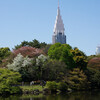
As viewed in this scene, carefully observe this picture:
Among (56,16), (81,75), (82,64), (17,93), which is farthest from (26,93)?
(56,16)

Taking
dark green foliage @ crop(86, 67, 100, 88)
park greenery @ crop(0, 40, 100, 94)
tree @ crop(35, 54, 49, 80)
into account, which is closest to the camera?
park greenery @ crop(0, 40, 100, 94)

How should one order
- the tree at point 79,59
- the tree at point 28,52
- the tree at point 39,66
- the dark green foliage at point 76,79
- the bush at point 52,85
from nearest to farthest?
the bush at point 52,85 < the dark green foliage at point 76,79 < the tree at point 39,66 < the tree at point 79,59 < the tree at point 28,52

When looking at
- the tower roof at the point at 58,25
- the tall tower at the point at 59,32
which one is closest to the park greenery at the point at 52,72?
the tower roof at the point at 58,25

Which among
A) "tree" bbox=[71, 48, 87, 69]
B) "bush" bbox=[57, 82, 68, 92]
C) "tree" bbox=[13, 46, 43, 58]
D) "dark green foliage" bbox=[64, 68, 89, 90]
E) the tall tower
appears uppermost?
the tall tower

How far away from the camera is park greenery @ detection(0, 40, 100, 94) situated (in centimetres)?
3182

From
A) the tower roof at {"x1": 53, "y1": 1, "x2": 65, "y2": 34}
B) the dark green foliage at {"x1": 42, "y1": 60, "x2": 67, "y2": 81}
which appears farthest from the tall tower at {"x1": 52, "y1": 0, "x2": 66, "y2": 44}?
the dark green foliage at {"x1": 42, "y1": 60, "x2": 67, "y2": 81}

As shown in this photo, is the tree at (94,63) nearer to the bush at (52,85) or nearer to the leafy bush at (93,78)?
the leafy bush at (93,78)

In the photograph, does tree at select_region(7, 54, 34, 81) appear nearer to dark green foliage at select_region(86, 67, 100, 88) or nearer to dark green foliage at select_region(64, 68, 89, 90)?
dark green foliage at select_region(64, 68, 89, 90)

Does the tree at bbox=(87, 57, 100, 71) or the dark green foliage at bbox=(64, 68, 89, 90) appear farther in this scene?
the tree at bbox=(87, 57, 100, 71)

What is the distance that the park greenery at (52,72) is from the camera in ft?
104

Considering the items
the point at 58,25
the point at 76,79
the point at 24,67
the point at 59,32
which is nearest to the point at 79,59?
the point at 76,79

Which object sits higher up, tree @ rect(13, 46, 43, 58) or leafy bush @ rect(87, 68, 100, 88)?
tree @ rect(13, 46, 43, 58)

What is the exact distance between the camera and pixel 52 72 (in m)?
36.9

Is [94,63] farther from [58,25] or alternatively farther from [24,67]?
[58,25]
